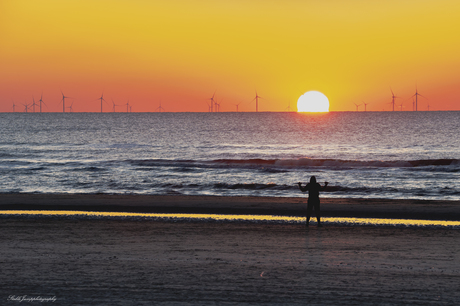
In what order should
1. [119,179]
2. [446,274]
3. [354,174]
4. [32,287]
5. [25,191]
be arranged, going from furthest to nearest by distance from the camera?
1. [354,174]
2. [119,179]
3. [25,191]
4. [446,274]
5. [32,287]

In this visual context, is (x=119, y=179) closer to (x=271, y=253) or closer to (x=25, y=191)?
(x=25, y=191)

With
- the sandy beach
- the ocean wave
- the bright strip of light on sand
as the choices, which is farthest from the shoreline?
the ocean wave

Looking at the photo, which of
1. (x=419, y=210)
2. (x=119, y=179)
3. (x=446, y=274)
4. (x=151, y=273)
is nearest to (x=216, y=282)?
(x=151, y=273)

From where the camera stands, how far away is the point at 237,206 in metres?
23.6

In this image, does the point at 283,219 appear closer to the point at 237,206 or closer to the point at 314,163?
the point at 237,206

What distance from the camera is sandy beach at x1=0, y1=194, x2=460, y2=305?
9.22 meters

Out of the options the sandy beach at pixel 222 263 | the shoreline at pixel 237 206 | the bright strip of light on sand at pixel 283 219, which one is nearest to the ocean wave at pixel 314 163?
the shoreline at pixel 237 206

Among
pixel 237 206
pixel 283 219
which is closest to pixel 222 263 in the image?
pixel 283 219

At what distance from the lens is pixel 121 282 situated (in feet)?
33.0

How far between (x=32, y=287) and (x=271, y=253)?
6317mm

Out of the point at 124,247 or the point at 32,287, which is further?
the point at 124,247

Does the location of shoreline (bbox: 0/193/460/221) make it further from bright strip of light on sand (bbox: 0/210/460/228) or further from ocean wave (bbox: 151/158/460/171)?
ocean wave (bbox: 151/158/460/171)

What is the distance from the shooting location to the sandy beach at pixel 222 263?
30.2 ft

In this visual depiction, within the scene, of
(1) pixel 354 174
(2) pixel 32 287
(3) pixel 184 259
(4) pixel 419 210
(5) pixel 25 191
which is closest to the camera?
(2) pixel 32 287
